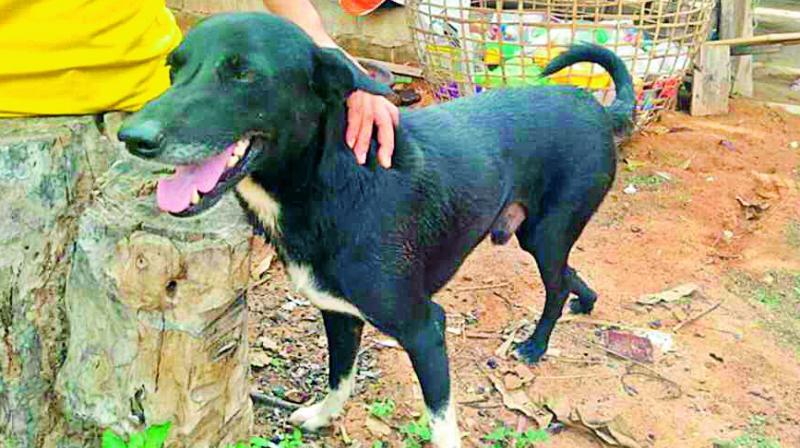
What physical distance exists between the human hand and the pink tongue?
0.37 metres

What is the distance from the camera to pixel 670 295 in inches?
159

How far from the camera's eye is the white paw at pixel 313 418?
10.3 feet

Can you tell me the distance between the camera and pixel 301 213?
2.40 meters

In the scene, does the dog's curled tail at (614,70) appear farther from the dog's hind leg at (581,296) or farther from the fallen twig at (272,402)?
the fallen twig at (272,402)

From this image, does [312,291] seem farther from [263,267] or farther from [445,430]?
[263,267]

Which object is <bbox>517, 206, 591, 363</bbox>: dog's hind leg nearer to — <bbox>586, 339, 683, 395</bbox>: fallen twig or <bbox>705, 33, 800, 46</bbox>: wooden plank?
<bbox>586, 339, 683, 395</bbox>: fallen twig

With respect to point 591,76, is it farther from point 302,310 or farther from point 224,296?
point 224,296

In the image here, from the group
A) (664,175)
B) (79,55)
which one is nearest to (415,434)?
(79,55)

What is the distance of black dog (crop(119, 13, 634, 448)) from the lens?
2.06 metres

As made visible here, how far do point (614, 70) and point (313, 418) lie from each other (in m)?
1.68

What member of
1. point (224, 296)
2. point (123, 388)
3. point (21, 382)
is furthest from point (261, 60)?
point (21, 382)

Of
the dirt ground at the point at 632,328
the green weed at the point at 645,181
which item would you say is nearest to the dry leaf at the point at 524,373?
the dirt ground at the point at 632,328

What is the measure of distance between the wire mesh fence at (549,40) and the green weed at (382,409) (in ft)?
7.21

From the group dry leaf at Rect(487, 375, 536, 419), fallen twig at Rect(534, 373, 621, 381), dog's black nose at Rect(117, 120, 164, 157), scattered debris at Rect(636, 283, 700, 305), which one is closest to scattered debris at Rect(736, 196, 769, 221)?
scattered debris at Rect(636, 283, 700, 305)
